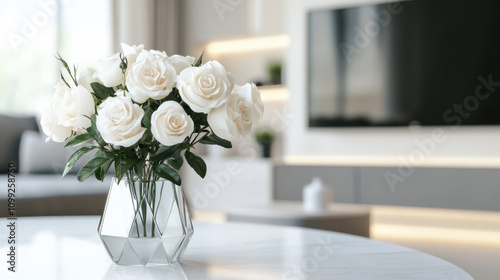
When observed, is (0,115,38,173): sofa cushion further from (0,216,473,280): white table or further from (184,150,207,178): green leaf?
(184,150,207,178): green leaf

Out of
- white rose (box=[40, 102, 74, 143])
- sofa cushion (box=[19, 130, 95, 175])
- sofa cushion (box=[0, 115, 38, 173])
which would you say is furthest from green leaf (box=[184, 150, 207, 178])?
sofa cushion (box=[0, 115, 38, 173])

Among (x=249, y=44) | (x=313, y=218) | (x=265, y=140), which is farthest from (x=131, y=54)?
(x=249, y=44)

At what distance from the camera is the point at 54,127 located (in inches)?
41.0

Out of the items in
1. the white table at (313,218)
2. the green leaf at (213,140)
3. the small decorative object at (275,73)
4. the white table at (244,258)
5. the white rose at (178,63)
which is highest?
the small decorative object at (275,73)

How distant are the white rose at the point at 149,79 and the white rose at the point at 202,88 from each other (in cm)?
2

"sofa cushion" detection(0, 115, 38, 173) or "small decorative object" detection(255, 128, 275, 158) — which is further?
"small decorative object" detection(255, 128, 275, 158)

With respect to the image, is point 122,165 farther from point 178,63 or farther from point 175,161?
point 178,63

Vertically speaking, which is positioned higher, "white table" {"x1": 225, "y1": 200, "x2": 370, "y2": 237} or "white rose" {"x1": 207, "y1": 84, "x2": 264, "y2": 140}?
"white rose" {"x1": 207, "y1": 84, "x2": 264, "y2": 140}

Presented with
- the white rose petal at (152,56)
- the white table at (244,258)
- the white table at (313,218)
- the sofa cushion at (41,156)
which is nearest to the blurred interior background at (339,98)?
the sofa cushion at (41,156)

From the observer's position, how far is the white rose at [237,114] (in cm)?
100

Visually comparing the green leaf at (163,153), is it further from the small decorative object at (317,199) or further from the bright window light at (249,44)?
the bright window light at (249,44)

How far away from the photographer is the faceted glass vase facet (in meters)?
1.02

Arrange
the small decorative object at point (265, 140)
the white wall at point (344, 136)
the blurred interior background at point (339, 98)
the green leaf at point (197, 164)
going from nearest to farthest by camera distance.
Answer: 1. the green leaf at point (197, 164)
2. the blurred interior background at point (339, 98)
3. the white wall at point (344, 136)
4. the small decorative object at point (265, 140)

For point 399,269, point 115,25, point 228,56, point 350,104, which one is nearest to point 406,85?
point 350,104
